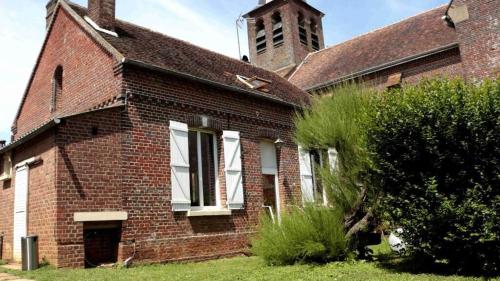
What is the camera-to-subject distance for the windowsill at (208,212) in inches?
387

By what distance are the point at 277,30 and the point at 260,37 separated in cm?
132

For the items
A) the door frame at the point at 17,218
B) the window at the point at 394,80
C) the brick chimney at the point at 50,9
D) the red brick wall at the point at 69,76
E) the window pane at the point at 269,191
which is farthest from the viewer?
the window at the point at 394,80

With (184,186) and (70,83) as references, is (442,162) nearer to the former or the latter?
(184,186)

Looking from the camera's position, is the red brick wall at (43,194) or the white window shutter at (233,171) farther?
the white window shutter at (233,171)

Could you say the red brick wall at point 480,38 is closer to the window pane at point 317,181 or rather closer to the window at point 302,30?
the window pane at point 317,181

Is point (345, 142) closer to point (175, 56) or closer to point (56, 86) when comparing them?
point (175, 56)

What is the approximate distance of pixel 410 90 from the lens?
6371 millimetres

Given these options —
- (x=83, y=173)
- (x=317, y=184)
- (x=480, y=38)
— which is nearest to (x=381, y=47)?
(x=480, y=38)

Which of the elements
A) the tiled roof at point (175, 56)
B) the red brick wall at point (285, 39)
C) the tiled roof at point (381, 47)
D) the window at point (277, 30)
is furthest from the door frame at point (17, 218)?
the window at point (277, 30)

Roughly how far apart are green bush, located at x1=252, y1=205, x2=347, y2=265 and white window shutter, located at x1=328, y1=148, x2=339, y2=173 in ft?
2.63

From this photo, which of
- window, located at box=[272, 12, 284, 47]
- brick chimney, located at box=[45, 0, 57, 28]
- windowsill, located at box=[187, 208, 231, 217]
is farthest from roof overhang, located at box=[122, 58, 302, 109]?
window, located at box=[272, 12, 284, 47]

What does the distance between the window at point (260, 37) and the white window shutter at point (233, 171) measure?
1629 cm

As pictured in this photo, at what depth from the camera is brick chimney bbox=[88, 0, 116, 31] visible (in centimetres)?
1087

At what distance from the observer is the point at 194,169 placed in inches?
416
